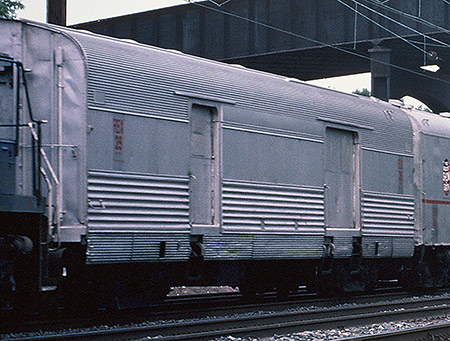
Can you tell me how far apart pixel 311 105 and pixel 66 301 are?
5819 millimetres

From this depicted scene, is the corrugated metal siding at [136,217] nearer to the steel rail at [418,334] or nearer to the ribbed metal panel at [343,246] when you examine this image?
the steel rail at [418,334]

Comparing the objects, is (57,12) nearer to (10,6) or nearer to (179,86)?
(179,86)

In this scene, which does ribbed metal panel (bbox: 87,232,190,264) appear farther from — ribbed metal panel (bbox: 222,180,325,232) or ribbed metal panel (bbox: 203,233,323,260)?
ribbed metal panel (bbox: 222,180,325,232)

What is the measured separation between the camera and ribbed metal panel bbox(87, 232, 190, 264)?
37.1 feet

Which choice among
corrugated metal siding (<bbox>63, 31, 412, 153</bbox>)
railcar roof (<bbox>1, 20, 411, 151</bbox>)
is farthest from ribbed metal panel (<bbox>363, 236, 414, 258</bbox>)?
railcar roof (<bbox>1, 20, 411, 151</bbox>)

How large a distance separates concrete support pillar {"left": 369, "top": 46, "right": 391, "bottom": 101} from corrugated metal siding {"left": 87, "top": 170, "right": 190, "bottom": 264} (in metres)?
21.5

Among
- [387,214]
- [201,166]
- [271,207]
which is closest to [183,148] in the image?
[201,166]

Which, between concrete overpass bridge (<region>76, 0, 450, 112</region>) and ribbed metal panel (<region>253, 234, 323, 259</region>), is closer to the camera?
ribbed metal panel (<region>253, 234, 323, 259</region>)

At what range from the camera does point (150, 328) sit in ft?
36.3

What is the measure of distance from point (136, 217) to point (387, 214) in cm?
738

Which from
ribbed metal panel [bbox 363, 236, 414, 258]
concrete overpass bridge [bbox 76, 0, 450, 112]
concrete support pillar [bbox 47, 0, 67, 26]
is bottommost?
ribbed metal panel [bbox 363, 236, 414, 258]

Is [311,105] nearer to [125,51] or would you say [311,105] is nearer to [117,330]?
[125,51]

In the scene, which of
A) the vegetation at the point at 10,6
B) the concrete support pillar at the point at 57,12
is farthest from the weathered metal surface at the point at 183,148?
the vegetation at the point at 10,6

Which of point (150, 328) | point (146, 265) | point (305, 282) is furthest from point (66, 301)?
point (305, 282)
